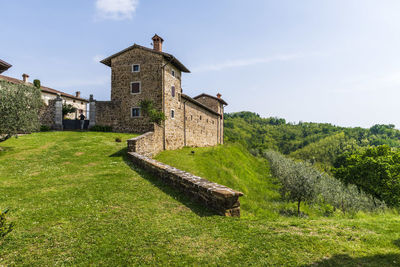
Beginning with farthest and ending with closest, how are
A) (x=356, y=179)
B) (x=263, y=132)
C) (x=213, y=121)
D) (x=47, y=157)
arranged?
(x=263, y=132) → (x=213, y=121) → (x=356, y=179) → (x=47, y=157)

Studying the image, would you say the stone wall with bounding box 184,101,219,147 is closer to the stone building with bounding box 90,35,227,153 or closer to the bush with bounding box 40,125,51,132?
the stone building with bounding box 90,35,227,153

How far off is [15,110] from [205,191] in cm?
1769

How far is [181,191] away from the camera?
8.77m

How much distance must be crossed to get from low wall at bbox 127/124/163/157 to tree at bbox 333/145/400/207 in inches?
1249

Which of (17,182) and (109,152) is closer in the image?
(17,182)

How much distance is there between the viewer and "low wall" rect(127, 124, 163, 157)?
1534 centimetres

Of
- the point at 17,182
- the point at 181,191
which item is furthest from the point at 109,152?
the point at 181,191

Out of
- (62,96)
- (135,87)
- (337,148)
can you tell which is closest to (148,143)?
(135,87)

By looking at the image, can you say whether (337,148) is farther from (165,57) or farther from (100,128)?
(100,128)

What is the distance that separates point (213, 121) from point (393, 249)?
36246 mm

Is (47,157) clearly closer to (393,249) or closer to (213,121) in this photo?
(393,249)

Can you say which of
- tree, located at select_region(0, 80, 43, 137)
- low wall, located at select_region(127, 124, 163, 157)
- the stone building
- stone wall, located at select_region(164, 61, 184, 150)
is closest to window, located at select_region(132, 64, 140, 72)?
the stone building

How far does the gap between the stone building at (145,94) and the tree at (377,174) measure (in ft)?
95.3

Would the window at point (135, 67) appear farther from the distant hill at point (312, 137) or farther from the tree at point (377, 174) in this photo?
the distant hill at point (312, 137)
